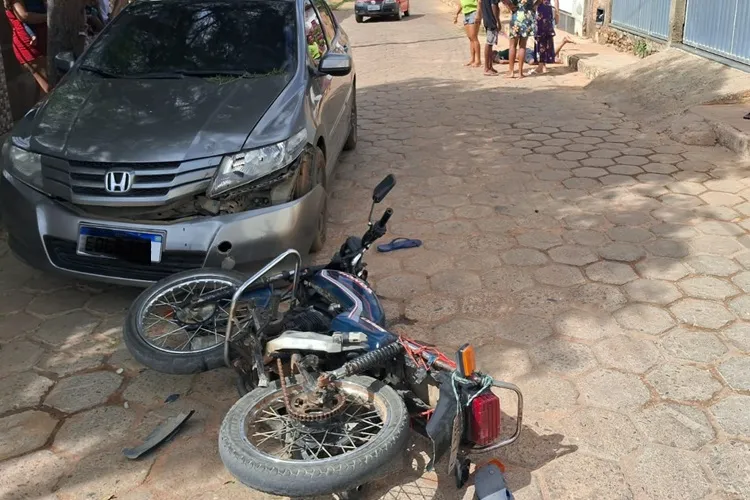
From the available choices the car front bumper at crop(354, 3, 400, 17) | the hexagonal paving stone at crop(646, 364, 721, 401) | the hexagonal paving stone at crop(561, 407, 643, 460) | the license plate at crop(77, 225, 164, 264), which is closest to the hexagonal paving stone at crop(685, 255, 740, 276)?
the hexagonal paving stone at crop(646, 364, 721, 401)

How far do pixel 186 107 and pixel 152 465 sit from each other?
224 cm

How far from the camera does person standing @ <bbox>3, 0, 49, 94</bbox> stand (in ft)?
22.4

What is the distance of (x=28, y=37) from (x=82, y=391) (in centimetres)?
505

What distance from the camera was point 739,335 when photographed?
3.70 m

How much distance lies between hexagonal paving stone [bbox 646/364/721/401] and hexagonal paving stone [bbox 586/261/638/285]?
3.18 ft

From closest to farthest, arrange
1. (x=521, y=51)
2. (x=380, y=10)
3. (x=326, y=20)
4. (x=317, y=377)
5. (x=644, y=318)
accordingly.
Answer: (x=317, y=377) → (x=644, y=318) → (x=326, y=20) → (x=521, y=51) → (x=380, y=10)

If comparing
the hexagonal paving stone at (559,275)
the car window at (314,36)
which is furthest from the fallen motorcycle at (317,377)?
the car window at (314,36)

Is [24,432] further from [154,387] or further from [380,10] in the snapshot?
[380,10]

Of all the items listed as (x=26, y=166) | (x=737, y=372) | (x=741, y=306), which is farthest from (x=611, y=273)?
(x=26, y=166)

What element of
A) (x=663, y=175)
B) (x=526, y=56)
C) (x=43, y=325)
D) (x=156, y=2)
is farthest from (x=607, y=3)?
(x=43, y=325)

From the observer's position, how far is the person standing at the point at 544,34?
1074 centimetres

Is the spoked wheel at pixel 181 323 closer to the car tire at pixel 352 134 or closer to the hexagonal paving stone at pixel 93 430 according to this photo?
the hexagonal paving stone at pixel 93 430

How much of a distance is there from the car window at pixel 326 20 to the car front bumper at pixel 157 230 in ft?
8.69

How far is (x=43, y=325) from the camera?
13.3 ft
